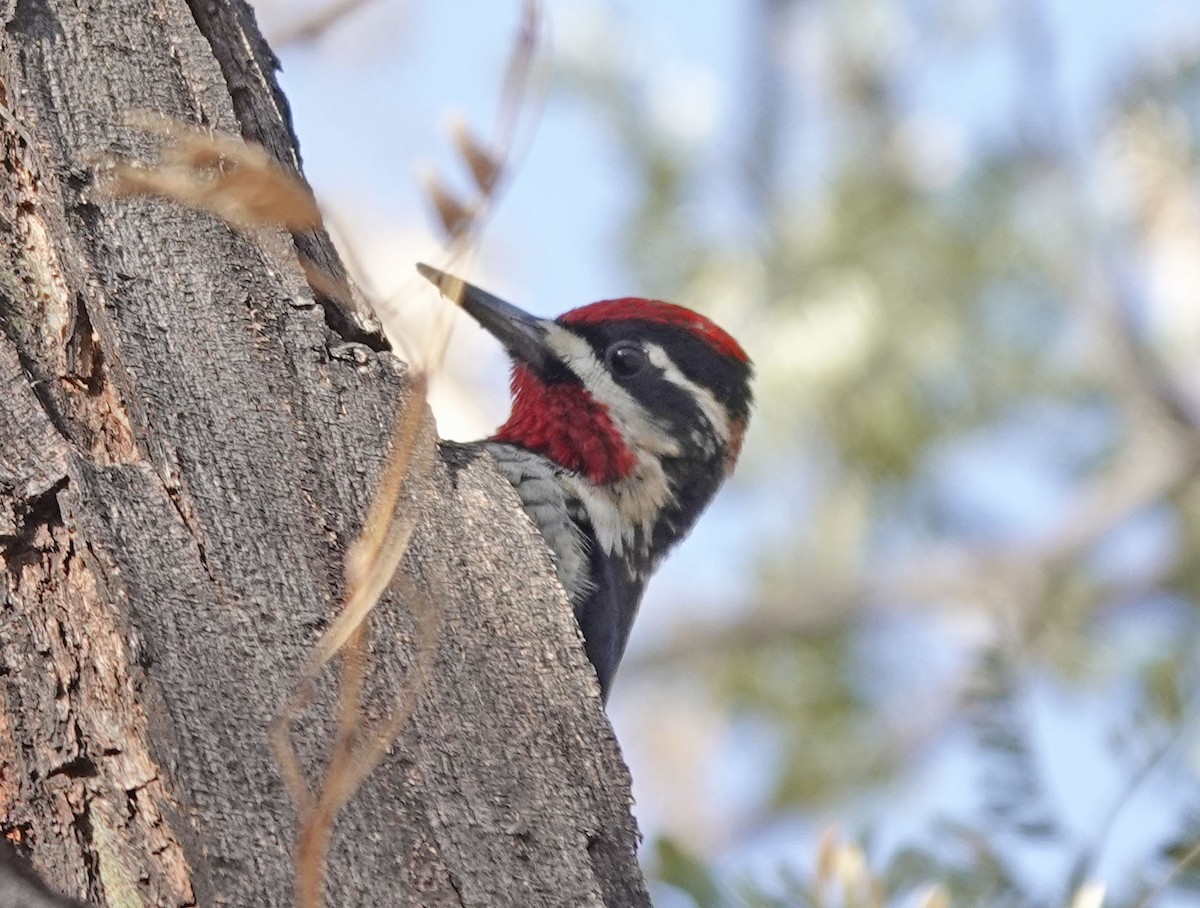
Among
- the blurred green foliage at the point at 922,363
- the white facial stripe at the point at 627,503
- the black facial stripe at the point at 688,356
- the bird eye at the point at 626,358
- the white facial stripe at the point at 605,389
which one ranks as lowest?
the white facial stripe at the point at 627,503

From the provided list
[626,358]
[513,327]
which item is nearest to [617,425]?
[626,358]

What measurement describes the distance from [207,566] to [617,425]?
1.72 metres

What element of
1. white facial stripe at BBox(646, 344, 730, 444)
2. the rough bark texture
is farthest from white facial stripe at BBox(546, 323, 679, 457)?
the rough bark texture

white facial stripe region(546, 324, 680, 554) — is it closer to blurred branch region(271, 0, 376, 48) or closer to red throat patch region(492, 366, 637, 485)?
red throat patch region(492, 366, 637, 485)

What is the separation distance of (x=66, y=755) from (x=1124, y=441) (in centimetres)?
574

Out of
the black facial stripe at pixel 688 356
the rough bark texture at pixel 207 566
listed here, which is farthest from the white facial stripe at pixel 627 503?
the rough bark texture at pixel 207 566

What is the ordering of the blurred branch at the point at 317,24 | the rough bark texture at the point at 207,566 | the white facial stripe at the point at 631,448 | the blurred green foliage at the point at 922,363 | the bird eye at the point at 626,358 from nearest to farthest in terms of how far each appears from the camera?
the rough bark texture at the point at 207,566 → the blurred branch at the point at 317,24 → the white facial stripe at the point at 631,448 → the bird eye at the point at 626,358 → the blurred green foliage at the point at 922,363

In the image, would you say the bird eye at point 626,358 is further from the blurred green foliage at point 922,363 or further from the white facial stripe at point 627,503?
the blurred green foliage at point 922,363

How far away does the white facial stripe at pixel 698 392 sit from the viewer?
356 centimetres

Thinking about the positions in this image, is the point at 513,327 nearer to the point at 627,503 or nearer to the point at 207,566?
the point at 627,503

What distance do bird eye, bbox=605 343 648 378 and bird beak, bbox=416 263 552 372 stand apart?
0.16 m

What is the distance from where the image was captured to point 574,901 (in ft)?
5.92

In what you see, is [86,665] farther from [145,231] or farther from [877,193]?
[877,193]

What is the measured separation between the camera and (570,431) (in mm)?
3432
